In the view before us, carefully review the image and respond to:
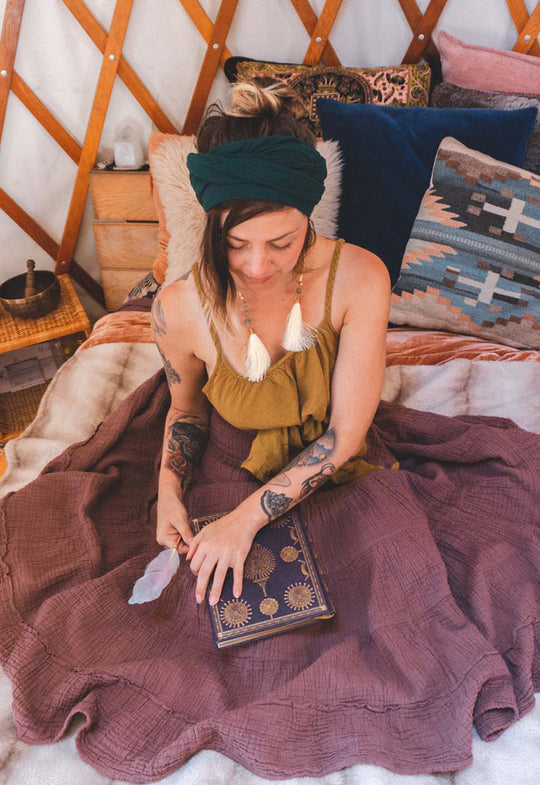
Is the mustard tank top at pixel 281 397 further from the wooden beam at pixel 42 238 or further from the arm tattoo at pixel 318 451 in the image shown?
the wooden beam at pixel 42 238

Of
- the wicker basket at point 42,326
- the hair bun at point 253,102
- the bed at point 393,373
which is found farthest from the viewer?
the wicker basket at point 42,326

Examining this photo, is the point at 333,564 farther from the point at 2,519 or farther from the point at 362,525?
the point at 2,519

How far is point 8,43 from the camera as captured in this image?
1661mm

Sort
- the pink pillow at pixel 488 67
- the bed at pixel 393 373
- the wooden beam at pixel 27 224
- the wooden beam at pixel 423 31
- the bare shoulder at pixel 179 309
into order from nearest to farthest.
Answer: the bare shoulder at pixel 179 309, the bed at pixel 393 373, the pink pillow at pixel 488 67, the wooden beam at pixel 423 31, the wooden beam at pixel 27 224

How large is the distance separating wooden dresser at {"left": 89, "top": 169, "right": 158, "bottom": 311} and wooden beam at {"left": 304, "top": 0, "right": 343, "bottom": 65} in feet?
2.10

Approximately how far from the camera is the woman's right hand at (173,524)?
931mm

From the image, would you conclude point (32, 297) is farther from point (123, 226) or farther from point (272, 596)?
point (272, 596)

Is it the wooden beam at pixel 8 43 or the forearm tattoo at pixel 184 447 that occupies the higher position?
the wooden beam at pixel 8 43

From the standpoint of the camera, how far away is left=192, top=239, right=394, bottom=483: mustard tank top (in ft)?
3.21

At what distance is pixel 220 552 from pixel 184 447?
0.91 feet

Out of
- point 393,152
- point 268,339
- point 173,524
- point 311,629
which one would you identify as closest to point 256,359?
point 268,339

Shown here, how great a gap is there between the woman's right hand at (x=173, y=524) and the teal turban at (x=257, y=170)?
19.8 inches

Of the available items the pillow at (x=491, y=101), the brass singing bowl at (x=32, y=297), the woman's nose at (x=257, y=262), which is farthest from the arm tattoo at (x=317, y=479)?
the brass singing bowl at (x=32, y=297)

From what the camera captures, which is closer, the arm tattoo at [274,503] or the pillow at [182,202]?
the arm tattoo at [274,503]
